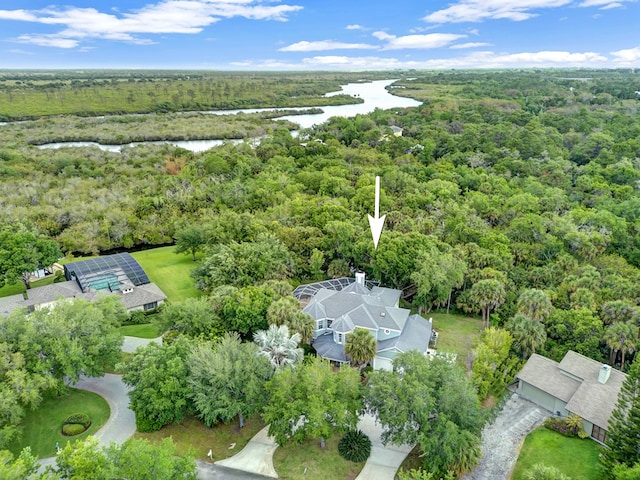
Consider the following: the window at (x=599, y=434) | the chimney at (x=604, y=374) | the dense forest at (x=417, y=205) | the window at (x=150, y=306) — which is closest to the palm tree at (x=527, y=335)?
the dense forest at (x=417, y=205)

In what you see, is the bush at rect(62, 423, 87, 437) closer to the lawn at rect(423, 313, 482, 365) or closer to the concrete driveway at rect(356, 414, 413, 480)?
the concrete driveway at rect(356, 414, 413, 480)

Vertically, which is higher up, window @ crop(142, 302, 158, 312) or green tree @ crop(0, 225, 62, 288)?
green tree @ crop(0, 225, 62, 288)

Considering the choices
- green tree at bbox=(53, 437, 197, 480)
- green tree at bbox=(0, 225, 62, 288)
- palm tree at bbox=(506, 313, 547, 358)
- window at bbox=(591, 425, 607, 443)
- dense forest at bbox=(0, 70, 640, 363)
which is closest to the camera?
green tree at bbox=(53, 437, 197, 480)

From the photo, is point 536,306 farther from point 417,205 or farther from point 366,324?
point 417,205

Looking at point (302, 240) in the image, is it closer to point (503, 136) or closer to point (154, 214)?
point (154, 214)

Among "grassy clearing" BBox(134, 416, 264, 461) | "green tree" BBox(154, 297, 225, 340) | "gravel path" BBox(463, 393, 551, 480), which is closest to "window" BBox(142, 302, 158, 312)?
"green tree" BBox(154, 297, 225, 340)

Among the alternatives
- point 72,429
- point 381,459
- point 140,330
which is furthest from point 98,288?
point 381,459
